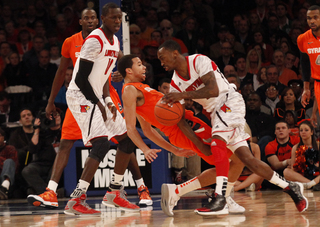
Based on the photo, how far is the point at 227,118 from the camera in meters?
4.00

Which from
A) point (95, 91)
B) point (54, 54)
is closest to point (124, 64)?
point (95, 91)

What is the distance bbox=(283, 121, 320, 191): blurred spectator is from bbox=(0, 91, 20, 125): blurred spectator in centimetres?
465

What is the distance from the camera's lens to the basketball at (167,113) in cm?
391

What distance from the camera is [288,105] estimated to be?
7.63m

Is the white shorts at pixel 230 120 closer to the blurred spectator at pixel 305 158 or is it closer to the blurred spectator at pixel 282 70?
the blurred spectator at pixel 305 158

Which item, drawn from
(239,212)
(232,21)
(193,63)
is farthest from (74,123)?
(232,21)

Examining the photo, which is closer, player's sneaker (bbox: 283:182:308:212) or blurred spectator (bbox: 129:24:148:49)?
player's sneaker (bbox: 283:182:308:212)

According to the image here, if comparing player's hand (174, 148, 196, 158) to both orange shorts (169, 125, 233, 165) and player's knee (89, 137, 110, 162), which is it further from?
player's knee (89, 137, 110, 162)

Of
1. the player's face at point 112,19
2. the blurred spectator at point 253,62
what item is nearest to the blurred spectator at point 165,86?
the blurred spectator at point 253,62

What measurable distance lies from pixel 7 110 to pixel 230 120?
17.9ft

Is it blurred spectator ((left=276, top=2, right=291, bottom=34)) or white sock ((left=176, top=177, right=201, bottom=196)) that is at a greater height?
blurred spectator ((left=276, top=2, right=291, bottom=34))

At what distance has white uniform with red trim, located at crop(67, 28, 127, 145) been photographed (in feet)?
14.5

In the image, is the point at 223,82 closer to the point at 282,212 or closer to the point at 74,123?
the point at 282,212

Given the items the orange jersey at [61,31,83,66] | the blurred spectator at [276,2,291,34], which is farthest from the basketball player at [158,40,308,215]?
the blurred spectator at [276,2,291,34]
